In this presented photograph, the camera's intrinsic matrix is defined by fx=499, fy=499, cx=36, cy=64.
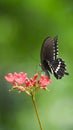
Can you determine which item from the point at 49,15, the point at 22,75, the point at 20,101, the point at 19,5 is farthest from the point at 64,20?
the point at 22,75

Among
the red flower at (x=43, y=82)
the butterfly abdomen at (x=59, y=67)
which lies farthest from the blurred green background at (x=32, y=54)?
the red flower at (x=43, y=82)

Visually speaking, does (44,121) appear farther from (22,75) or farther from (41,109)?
(22,75)

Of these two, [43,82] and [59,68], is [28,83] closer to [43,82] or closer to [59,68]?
[43,82]

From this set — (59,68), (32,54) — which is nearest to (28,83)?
(59,68)

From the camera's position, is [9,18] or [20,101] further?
[9,18]

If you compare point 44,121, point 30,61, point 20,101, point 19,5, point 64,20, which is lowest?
point 44,121

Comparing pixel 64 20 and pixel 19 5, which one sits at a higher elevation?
pixel 19 5

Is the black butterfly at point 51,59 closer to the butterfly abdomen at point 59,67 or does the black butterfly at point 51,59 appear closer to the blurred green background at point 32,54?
the butterfly abdomen at point 59,67
